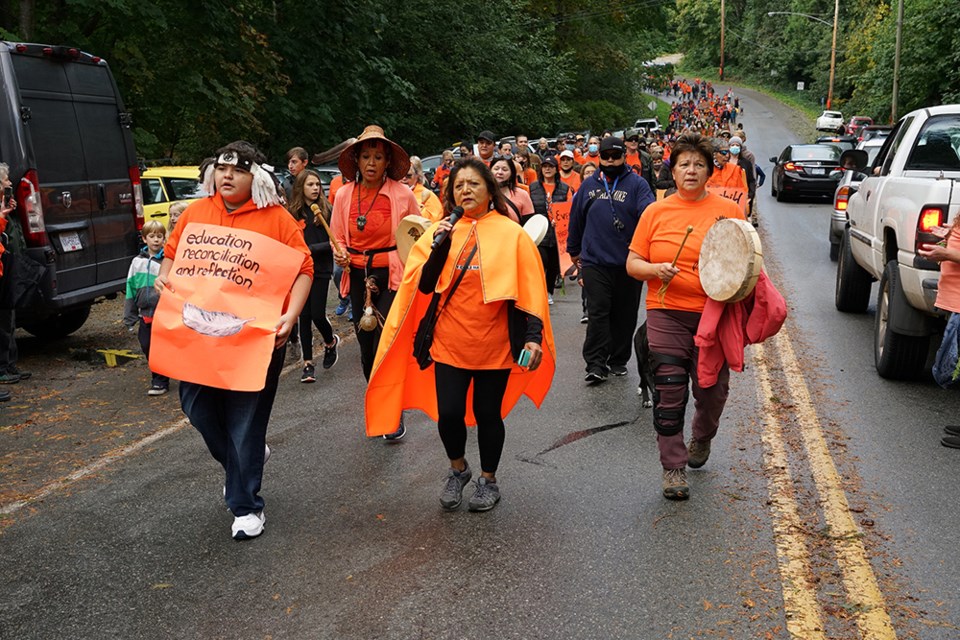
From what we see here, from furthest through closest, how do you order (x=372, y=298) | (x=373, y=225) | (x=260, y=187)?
(x=372, y=298), (x=373, y=225), (x=260, y=187)

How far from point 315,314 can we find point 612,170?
112 inches

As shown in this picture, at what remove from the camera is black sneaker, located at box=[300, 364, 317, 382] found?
8782mm

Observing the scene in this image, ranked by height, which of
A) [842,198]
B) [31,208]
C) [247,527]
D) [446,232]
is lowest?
[247,527]

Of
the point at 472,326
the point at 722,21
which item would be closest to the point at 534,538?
the point at 472,326

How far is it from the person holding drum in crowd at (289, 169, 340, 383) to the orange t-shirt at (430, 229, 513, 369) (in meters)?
3.58

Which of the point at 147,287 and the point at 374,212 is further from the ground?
the point at 374,212

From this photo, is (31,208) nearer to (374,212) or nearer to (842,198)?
(374,212)

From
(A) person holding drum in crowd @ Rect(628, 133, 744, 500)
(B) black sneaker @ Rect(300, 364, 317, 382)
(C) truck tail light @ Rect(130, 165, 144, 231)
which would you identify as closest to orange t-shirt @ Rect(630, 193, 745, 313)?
(A) person holding drum in crowd @ Rect(628, 133, 744, 500)

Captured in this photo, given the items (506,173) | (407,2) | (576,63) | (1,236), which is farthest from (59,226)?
(576,63)

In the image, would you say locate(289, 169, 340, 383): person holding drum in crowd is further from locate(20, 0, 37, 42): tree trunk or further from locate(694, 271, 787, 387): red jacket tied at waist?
Answer: locate(20, 0, 37, 42): tree trunk

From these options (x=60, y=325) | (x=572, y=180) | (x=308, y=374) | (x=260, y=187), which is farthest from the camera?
(x=572, y=180)

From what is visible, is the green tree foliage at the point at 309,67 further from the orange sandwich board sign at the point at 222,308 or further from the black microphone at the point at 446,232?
the black microphone at the point at 446,232

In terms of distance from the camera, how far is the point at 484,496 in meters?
5.30

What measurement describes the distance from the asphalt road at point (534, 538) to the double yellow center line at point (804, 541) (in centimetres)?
1
